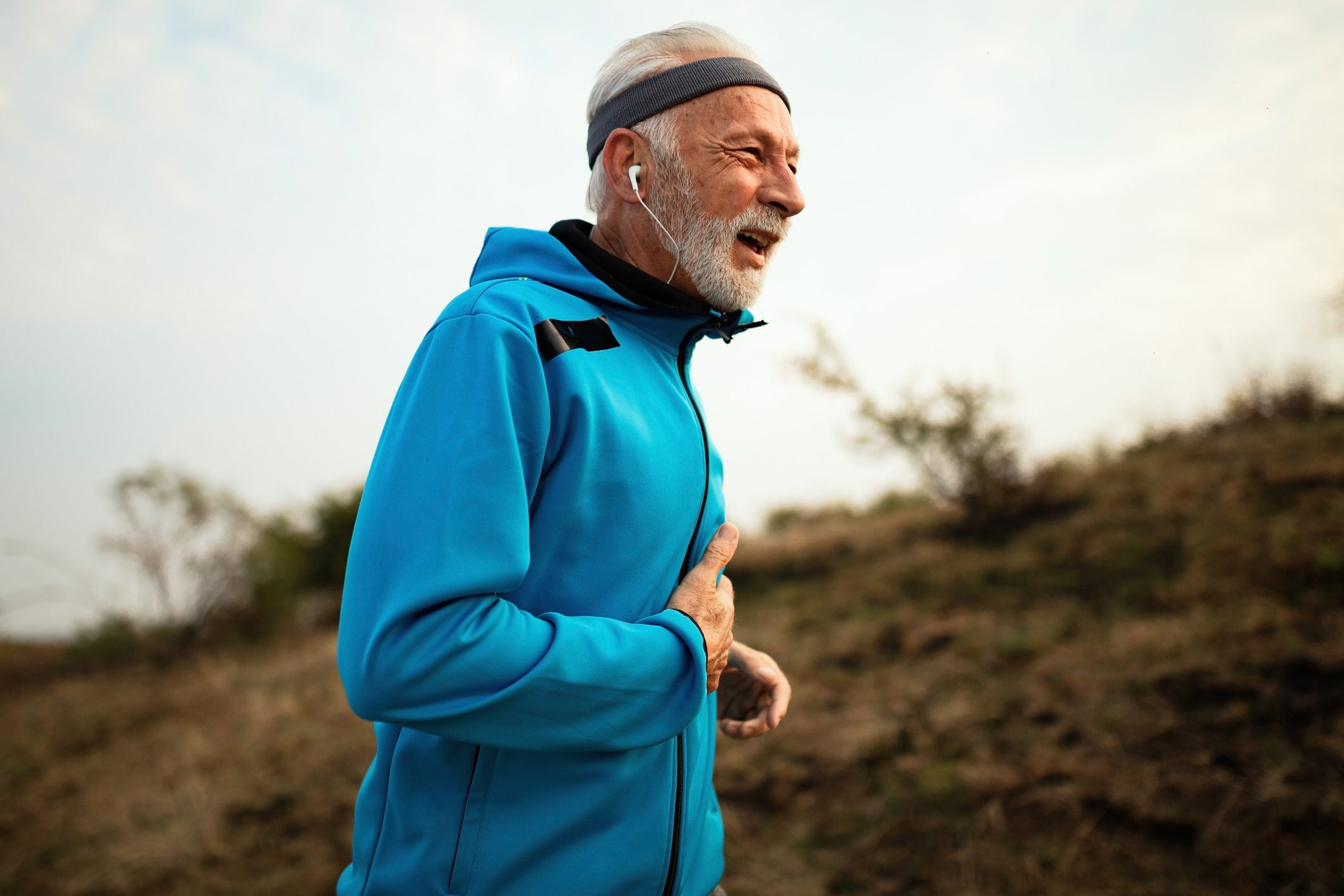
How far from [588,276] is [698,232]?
25cm

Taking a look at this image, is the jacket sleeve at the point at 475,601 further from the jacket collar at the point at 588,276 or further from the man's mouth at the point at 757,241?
the man's mouth at the point at 757,241

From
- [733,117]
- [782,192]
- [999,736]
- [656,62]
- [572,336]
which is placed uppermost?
[656,62]

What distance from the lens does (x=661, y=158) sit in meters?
1.51

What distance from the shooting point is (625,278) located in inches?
56.8

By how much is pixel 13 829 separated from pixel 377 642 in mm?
7687

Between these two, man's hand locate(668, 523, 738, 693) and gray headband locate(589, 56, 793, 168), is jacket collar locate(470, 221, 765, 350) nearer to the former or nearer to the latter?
gray headband locate(589, 56, 793, 168)

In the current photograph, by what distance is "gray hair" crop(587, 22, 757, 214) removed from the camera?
152 centimetres

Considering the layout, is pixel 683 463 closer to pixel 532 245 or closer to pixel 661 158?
pixel 532 245

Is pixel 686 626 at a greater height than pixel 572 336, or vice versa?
pixel 572 336

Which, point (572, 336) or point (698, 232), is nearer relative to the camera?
point (572, 336)

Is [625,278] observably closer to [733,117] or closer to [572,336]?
[572,336]

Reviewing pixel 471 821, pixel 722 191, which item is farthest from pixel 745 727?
pixel 722 191

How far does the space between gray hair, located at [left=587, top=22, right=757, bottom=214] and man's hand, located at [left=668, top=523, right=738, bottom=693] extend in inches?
31.5

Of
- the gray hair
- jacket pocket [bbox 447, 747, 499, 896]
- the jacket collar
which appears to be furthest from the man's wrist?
the gray hair
